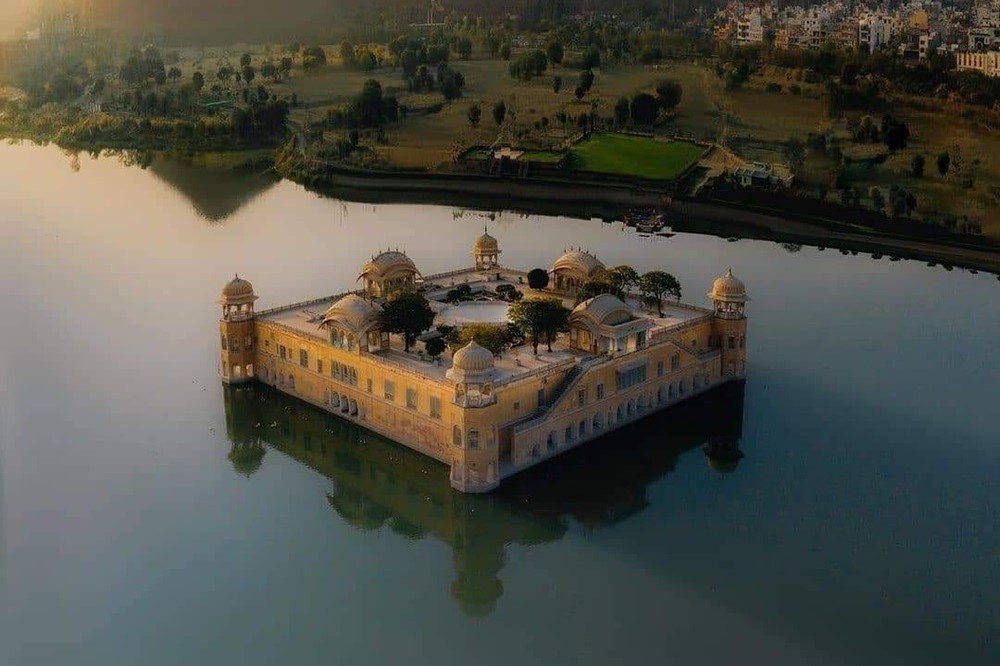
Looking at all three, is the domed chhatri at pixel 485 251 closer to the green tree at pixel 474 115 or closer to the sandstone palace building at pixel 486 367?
the sandstone palace building at pixel 486 367

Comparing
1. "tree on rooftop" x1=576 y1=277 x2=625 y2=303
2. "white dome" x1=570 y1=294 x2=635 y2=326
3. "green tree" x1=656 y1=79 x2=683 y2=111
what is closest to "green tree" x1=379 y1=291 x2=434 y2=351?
"white dome" x1=570 y1=294 x2=635 y2=326

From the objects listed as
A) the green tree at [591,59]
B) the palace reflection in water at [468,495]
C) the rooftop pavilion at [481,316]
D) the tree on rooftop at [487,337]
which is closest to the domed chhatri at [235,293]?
the rooftop pavilion at [481,316]

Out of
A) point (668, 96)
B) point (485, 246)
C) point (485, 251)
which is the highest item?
point (668, 96)

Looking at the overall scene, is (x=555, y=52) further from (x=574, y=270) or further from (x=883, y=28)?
(x=574, y=270)

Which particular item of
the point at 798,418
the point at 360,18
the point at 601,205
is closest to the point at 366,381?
the point at 798,418

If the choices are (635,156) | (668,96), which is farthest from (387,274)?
(668,96)

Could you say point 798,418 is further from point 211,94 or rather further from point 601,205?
point 211,94
